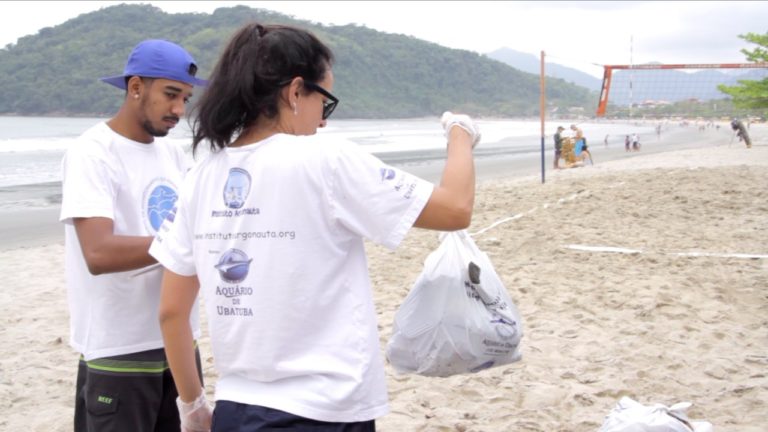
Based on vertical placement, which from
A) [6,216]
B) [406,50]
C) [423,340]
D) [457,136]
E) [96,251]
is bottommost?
[6,216]

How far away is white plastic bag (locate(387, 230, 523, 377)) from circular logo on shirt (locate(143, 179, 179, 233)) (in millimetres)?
802

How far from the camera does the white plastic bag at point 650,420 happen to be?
7.55 ft

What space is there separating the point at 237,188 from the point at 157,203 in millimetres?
659

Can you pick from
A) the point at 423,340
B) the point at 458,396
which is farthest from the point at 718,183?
the point at 423,340

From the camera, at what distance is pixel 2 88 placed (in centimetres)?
6325

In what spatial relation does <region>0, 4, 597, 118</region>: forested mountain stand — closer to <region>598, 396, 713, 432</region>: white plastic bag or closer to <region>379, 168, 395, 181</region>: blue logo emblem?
<region>598, 396, 713, 432</region>: white plastic bag

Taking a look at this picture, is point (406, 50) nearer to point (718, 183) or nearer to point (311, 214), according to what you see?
point (718, 183)

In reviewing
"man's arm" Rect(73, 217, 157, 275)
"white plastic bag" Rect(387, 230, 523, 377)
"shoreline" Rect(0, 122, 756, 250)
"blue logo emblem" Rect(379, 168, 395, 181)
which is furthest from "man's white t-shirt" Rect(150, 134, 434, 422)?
"shoreline" Rect(0, 122, 756, 250)

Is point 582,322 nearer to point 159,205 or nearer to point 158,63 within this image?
point 159,205

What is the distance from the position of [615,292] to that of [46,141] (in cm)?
3264

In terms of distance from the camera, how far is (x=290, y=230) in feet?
4.52

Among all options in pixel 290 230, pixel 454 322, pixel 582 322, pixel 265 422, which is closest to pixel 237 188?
pixel 290 230

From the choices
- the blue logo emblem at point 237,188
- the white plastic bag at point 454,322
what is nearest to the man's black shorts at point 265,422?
the blue logo emblem at point 237,188

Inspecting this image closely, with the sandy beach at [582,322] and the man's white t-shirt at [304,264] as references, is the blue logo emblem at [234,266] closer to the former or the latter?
the man's white t-shirt at [304,264]
